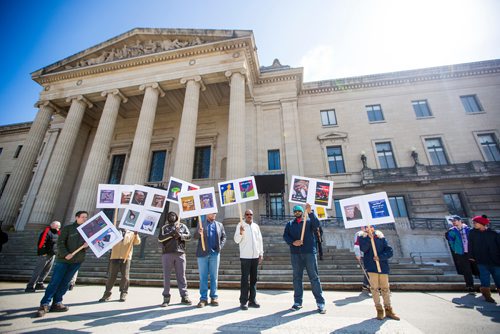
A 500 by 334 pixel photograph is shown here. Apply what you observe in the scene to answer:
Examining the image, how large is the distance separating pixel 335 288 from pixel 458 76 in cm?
2462

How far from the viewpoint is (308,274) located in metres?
4.28

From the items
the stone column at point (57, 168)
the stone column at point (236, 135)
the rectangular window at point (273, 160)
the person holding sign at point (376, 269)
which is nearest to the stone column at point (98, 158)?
the stone column at point (57, 168)

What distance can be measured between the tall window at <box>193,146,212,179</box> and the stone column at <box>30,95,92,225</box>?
407 inches

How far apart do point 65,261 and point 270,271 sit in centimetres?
572

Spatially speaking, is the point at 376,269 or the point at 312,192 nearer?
the point at 376,269

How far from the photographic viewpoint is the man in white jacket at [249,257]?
15.1ft

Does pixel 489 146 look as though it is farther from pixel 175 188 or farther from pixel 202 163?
pixel 175 188

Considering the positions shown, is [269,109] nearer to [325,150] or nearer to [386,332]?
[325,150]

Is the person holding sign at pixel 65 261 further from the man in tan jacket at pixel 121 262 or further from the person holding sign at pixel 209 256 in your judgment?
the person holding sign at pixel 209 256

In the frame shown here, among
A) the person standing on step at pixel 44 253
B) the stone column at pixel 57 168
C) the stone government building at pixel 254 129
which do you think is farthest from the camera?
the stone government building at pixel 254 129

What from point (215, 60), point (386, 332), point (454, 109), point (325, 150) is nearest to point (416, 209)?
point (325, 150)

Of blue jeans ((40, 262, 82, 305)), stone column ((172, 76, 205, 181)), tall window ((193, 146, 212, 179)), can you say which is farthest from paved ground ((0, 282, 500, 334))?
tall window ((193, 146, 212, 179))

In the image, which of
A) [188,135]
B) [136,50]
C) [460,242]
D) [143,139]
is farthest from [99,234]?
[136,50]

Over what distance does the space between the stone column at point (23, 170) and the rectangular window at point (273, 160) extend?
19853 mm
